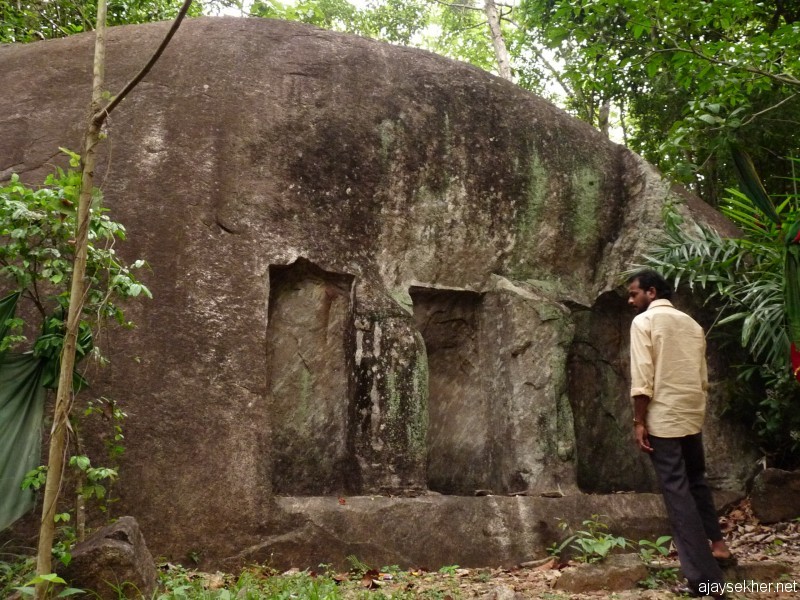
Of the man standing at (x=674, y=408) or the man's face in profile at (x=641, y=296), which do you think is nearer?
the man standing at (x=674, y=408)

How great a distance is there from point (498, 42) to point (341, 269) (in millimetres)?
7688

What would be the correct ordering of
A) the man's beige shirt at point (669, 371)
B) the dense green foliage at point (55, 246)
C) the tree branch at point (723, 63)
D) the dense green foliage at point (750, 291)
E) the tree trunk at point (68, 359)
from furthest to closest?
1. the dense green foliage at point (750, 291)
2. the tree branch at point (723, 63)
3. the man's beige shirt at point (669, 371)
4. the dense green foliage at point (55, 246)
5. the tree trunk at point (68, 359)

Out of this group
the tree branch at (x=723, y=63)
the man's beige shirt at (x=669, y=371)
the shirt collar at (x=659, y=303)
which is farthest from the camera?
the tree branch at (x=723, y=63)

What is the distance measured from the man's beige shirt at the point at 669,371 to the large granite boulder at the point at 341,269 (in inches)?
63.9

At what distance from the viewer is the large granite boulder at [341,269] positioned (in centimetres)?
504

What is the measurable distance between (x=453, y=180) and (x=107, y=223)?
2.97 meters

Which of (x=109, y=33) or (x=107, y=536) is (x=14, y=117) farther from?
(x=107, y=536)

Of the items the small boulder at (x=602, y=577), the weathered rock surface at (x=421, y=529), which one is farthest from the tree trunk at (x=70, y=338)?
the small boulder at (x=602, y=577)

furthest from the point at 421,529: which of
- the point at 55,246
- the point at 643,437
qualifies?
the point at 55,246

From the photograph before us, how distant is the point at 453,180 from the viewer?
6.37m

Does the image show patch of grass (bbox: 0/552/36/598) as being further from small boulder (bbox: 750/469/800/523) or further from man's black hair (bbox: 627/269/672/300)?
small boulder (bbox: 750/469/800/523)

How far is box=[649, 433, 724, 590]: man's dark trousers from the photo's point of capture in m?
4.00

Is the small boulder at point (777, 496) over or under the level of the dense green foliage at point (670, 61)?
under

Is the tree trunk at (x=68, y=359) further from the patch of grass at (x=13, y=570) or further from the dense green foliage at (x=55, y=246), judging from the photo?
the patch of grass at (x=13, y=570)
